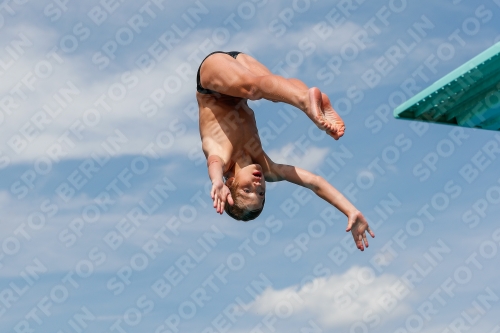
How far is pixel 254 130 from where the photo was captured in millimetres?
8445

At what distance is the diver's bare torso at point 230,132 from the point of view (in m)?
8.17

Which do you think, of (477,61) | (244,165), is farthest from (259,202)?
(477,61)

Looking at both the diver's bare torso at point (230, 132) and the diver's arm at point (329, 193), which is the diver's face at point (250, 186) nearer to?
the diver's bare torso at point (230, 132)

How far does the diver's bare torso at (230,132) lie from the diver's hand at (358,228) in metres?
1.15

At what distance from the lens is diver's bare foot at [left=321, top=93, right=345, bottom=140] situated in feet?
21.9

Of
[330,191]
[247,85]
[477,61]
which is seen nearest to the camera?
[477,61]

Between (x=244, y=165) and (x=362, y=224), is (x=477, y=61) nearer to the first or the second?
(x=362, y=224)

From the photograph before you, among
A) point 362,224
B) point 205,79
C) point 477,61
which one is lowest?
point 362,224

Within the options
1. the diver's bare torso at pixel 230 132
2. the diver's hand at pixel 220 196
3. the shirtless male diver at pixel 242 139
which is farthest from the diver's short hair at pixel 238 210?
the diver's hand at pixel 220 196

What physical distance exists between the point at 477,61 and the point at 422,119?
117cm

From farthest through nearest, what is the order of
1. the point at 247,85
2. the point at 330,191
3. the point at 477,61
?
1. the point at 330,191
2. the point at 247,85
3. the point at 477,61

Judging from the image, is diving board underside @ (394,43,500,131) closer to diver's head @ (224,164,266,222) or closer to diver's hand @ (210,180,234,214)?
diver's head @ (224,164,266,222)

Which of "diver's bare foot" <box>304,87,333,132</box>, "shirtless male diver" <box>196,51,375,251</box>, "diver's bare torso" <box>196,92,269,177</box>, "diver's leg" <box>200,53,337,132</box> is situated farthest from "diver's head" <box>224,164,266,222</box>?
"diver's bare foot" <box>304,87,333,132</box>

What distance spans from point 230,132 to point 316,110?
67.5 inches
